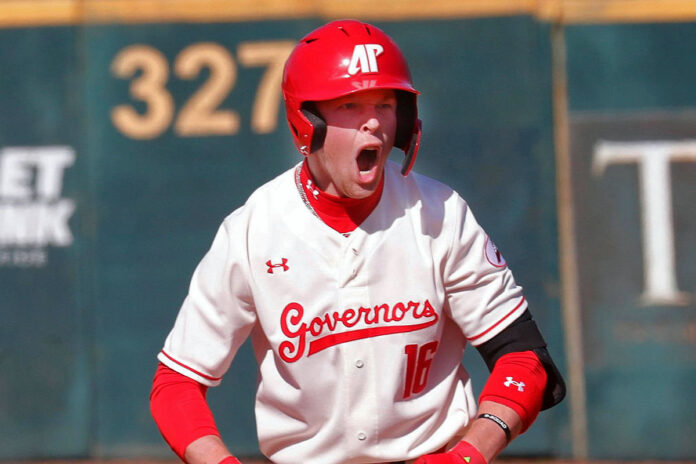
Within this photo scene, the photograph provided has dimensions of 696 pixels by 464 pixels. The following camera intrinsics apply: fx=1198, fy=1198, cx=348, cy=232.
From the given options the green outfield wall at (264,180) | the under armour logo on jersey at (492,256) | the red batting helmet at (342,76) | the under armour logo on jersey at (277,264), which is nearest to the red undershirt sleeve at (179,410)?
the under armour logo on jersey at (277,264)

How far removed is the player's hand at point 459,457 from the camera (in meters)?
2.59

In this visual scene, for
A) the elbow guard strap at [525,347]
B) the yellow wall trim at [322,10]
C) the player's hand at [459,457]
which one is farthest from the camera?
the yellow wall trim at [322,10]

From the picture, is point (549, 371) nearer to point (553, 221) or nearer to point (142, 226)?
point (553, 221)

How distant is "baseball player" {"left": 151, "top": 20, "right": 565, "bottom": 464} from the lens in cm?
276

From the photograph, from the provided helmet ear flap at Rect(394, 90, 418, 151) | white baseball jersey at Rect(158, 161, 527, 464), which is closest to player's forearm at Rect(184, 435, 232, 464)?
white baseball jersey at Rect(158, 161, 527, 464)

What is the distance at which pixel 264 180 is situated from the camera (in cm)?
651

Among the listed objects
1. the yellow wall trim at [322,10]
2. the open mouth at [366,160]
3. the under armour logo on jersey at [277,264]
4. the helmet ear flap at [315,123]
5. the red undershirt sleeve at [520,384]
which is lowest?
the red undershirt sleeve at [520,384]

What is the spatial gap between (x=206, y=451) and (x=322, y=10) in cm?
409

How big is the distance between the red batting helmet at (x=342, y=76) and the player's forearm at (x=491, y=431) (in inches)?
23.3

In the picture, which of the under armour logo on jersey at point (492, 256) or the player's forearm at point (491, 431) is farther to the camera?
the under armour logo on jersey at point (492, 256)

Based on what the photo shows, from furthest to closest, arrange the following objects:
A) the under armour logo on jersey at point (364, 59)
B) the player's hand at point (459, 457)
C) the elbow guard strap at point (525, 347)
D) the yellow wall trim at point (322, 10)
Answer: the yellow wall trim at point (322, 10) → the elbow guard strap at point (525, 347) → the under armour logo on jersey at point (364, 59) → the player's hand at point (459, 457)

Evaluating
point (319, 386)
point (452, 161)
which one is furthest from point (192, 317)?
point (452, 161)

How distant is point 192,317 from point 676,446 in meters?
4.28

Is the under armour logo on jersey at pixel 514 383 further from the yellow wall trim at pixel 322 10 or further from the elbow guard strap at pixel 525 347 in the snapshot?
the yellow wall trim at pixel 322 10
